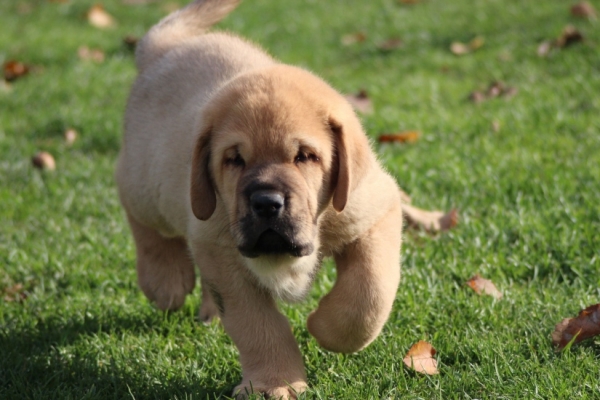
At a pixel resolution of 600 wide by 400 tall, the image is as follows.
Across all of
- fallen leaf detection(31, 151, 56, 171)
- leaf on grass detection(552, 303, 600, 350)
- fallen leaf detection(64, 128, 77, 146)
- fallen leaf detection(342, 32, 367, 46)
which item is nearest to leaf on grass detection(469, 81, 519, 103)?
fallen leaf detection(342, 32, 367, 46)

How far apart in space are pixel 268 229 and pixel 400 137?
3.12 m

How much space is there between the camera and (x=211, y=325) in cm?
404

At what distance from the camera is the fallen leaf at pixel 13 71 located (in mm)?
7941

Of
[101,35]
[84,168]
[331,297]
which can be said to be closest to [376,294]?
[331,297]

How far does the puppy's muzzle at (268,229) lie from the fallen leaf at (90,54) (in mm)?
5641

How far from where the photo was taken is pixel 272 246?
121 inches

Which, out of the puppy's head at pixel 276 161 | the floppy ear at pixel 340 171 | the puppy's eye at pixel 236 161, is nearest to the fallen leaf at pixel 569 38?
the puppy's head at pixel 276 161

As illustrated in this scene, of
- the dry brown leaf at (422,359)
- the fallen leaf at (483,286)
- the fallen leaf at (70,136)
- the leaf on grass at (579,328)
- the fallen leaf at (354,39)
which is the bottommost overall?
the fallen leaf at (354,39)

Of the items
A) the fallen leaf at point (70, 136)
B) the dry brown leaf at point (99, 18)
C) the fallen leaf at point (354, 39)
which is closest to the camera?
the fallen leaf at point (70, 136)

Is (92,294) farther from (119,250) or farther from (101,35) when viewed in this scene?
(101,35)

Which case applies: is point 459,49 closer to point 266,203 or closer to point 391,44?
point 391,44

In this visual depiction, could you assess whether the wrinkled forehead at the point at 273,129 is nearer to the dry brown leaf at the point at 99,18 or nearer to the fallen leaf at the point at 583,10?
the fallen leaf at the point at 583,10

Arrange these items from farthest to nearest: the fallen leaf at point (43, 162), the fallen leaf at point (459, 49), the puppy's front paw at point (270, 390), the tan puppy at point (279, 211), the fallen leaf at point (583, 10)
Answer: the fallen leaf at point (583, 10)
the fallen leaf at point (459, 49)
the fallen leaf at point (43, 162)
the puppy's front paw at point (270, 390)
the tan puppy at point (279, 211)

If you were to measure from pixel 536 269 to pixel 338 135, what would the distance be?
1.43m
